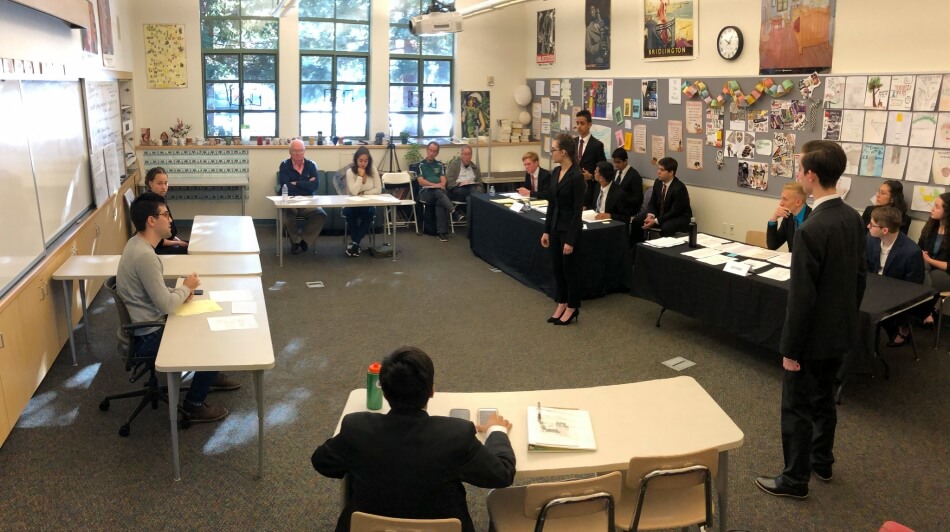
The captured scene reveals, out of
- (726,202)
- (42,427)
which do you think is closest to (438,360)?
(42,427)

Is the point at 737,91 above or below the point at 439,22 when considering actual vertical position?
below

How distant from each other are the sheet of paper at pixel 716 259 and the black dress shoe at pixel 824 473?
1.94 m

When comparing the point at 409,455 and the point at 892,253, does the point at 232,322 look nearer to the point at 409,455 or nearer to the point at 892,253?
the point at 409,455

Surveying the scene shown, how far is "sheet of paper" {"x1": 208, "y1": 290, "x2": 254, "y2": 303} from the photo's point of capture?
4.32 meters

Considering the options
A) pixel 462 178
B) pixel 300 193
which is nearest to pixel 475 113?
pixel 462 178

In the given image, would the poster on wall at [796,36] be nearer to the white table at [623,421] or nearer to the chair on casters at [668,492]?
the white table at [623,421]

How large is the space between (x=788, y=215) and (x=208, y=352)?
168 inches

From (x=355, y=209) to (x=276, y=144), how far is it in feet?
6.60

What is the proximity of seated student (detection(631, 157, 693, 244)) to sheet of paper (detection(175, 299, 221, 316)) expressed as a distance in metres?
4.67

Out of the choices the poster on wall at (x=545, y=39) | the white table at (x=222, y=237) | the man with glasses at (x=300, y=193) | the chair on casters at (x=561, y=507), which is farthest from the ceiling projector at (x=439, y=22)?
the chair on casters at (x=561, y=507)

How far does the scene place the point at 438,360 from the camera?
5418 mm

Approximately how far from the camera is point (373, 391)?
2877 mm

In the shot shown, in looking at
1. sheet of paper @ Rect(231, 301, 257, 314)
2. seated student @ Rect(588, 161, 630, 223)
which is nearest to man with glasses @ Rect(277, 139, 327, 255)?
seated student @ Rect(588, 161, 630, 223)

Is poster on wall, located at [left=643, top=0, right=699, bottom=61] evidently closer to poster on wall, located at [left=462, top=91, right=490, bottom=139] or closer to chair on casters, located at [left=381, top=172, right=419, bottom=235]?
poster on wall, located at [left=462, top=91, right=490, bottom=139]
